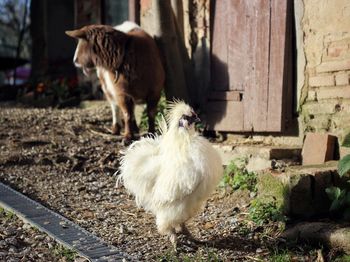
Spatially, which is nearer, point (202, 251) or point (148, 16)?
point (202, 251)

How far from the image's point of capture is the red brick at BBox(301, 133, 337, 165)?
5.30 m

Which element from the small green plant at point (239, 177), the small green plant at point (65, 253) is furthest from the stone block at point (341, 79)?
the small green plant at point (65, 253)

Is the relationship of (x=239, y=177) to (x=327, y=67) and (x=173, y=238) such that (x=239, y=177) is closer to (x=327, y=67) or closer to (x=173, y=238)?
(x=327, y=67)

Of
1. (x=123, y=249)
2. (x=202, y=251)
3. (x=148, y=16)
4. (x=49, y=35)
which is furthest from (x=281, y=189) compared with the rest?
(x=49, y=35)

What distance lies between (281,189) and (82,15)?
7.35 m

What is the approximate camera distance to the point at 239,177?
17.9 ft

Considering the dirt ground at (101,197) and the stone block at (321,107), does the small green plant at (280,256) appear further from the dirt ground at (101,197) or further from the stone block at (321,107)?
the stone block at (321,107)

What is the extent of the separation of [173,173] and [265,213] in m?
1.10

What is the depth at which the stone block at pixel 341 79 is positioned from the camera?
529 cm

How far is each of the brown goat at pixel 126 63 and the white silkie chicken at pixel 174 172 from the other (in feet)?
8.50

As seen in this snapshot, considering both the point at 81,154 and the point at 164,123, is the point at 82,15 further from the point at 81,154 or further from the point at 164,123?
the point at 164,123

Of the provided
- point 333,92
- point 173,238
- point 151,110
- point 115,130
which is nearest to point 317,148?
point 333,92

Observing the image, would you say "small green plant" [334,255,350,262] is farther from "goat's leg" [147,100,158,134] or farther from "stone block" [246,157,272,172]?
"goat's leg" [147,100,158,134]

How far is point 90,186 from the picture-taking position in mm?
5812
